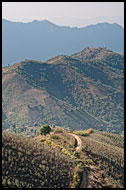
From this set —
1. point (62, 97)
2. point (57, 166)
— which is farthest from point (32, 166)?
point (62, 97)

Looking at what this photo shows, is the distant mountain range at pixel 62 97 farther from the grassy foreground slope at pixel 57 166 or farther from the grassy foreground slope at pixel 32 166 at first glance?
the grassy foreground slope at pixel 32 166

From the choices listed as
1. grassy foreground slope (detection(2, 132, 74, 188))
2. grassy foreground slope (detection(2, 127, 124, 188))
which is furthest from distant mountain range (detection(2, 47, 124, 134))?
grassy foreground slope (detection(2, 132, 74, 188))

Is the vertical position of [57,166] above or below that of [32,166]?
below

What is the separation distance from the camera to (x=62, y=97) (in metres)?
171

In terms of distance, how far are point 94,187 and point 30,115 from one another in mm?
107457

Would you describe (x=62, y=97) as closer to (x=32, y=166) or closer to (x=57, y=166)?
(x=57, y=166)

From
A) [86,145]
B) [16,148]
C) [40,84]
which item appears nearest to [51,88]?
[40,84]

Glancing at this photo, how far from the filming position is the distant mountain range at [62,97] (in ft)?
461

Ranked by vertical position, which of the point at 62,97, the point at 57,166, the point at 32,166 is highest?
the point at 32,166

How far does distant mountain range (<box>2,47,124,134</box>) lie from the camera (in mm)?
140500

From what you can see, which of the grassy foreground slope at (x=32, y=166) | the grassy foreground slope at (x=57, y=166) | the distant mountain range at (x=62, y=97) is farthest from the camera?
the distant mountain range at (x=62, y=97)

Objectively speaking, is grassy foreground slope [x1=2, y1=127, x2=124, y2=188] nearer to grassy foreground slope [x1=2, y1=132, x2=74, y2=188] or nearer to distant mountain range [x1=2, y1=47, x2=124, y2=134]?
grassy foreground slope [x1=2, y1=132, x2=74, y2=188]

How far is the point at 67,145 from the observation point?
44.4 metres

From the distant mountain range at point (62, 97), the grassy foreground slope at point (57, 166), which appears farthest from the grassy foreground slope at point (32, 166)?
the distant mountain range at point (62, 97)
